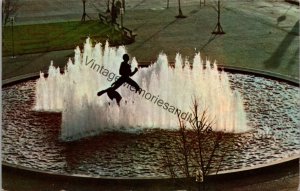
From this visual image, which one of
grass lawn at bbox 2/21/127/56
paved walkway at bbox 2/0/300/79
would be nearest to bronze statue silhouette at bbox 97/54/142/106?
paved walkway at bbox 2/0/300/79

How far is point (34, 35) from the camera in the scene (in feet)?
101

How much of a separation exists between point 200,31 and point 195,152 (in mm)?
16622

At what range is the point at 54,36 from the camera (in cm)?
3023

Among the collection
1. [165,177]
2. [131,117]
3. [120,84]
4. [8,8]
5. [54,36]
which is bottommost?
[165,177]

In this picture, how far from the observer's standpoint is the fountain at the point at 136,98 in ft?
56.7

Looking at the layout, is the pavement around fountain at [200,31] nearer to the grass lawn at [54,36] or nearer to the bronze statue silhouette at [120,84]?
the grass lawn at [54,36]

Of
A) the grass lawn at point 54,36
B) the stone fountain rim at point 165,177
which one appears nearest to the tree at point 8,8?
the grass lawn at point 54,36

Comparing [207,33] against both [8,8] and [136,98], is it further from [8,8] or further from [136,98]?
[136,98]

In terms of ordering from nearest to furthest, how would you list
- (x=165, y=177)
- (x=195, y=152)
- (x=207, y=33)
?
1. (x=165, y=177)
2. (x=195, y=152)
3. (x=207, y=33)

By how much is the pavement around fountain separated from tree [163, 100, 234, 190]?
23.9 feet

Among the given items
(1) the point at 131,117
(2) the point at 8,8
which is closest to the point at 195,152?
(1) the point at 131,117

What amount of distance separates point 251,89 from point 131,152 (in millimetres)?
6388

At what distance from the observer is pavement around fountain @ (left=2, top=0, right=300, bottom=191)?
83.4ft

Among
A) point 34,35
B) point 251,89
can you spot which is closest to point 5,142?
point 251,89
